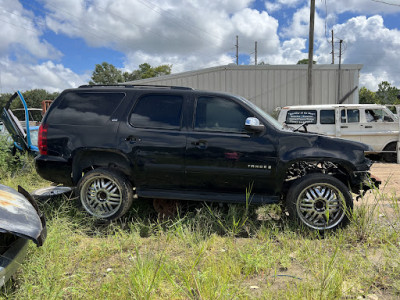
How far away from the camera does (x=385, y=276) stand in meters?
2.71

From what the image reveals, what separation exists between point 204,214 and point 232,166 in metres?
0.83

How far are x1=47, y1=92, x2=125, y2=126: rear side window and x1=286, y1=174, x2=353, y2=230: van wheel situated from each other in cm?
265

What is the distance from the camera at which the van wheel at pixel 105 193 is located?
397cm

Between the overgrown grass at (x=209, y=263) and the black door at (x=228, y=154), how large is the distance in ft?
1.70

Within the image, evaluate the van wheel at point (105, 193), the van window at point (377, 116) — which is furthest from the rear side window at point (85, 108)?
the van window at point (377, 116)

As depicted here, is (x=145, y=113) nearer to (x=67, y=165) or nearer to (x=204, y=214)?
(x=67, y=165)

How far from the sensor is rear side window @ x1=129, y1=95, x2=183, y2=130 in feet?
13.3

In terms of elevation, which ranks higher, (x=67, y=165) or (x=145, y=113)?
(x=145, y=113)

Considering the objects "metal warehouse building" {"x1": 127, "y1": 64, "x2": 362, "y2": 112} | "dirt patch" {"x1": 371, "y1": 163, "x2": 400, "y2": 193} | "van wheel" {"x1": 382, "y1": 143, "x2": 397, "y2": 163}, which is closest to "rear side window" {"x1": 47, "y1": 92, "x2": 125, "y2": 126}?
"dirt patch" {"x1": 371, "y1": 163, "x2": 400, "y2": 193}

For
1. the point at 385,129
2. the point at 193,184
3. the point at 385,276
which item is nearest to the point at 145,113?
the point at 193,184

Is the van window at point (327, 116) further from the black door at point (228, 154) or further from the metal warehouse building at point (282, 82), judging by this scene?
the metal warehouse building at point (282, 82)

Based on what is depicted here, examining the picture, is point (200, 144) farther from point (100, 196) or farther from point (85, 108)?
point (85, 108)

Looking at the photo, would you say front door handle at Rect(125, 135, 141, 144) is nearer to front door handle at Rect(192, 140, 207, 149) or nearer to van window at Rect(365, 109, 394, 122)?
front door handle at Rect(192, 140, 207, 149)

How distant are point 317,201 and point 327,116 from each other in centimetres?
682
